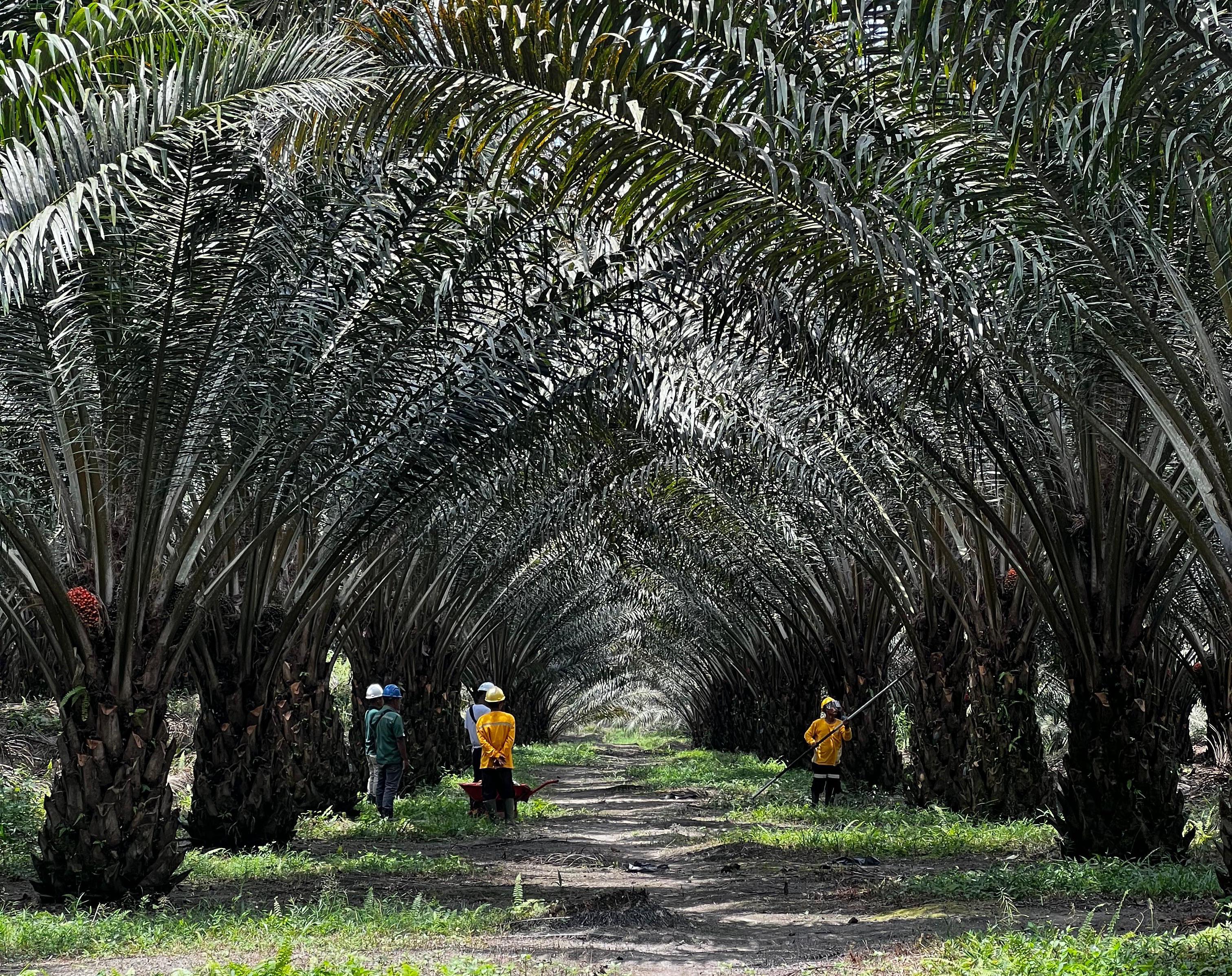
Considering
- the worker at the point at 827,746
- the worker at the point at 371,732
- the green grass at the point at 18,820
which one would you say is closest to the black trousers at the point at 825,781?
the worker at the point at 827,746

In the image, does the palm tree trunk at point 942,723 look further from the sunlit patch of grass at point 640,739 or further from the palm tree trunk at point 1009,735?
the sunlit patch of grass at point 640,739

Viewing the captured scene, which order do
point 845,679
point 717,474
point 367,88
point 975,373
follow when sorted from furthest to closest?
1. point 845,679
2. point 717,474
3. point 975,373
4. point 367,88

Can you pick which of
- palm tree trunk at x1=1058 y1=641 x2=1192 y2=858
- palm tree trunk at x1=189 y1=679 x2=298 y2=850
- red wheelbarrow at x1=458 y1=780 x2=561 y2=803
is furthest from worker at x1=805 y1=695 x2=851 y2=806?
palm tree trunk at x1=189 y1=679 x2=298 y2=850

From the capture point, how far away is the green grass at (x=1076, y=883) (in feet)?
25.6

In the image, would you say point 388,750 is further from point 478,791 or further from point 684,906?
point 684,906

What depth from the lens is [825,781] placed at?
15.8 meters

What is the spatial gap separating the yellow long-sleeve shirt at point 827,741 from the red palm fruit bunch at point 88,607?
9.43 metres

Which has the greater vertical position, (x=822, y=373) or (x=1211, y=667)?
(x=822, y=373)


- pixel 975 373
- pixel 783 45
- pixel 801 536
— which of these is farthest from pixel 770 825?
pixel 783 45

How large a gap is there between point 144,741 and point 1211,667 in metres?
15.6

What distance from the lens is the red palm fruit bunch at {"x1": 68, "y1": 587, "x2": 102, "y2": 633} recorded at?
810cm

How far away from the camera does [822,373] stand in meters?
9.91

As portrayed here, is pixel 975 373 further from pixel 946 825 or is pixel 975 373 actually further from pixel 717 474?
pixel 717 474

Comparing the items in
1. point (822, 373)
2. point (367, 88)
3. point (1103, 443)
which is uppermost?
point (367, 88)
